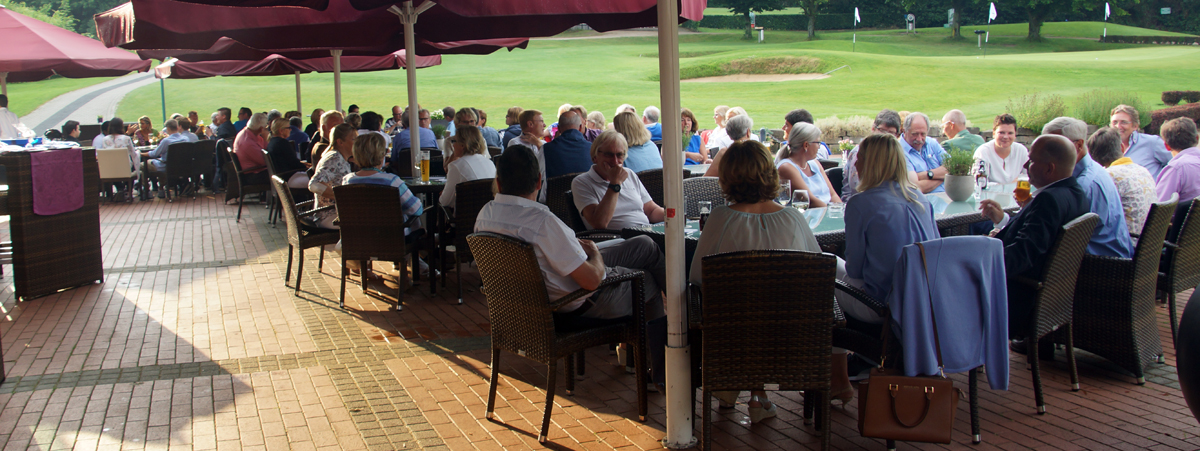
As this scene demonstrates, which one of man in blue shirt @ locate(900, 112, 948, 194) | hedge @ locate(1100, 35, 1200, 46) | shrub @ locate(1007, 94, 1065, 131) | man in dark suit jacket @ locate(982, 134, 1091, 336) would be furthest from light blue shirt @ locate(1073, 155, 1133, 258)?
hedge @ locate(1100, 35, 1200, 46)

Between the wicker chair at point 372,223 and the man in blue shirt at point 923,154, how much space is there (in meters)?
3.47

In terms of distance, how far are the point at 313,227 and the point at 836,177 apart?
3888mm

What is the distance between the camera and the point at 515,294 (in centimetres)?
331

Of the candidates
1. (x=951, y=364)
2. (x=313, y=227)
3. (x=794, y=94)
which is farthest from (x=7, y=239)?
(x=794, y=94)

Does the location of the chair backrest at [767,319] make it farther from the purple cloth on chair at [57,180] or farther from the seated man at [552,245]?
the purple cloth on chair at [57,180]

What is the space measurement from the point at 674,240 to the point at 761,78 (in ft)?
123

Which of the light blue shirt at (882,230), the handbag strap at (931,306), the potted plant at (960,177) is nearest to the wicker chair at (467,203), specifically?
the light blue shirt at (882,230)

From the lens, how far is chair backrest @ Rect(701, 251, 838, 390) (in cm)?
276

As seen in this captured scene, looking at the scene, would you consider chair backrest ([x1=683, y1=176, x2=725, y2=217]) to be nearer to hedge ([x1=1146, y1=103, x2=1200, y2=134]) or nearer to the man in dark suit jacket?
the man in dark suit jacket

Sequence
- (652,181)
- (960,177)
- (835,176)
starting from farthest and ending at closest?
(835,176), (652,181), (960,177)

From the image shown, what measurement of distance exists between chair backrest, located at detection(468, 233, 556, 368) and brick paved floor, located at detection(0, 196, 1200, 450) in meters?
0.38

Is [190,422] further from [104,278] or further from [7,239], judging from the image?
[7,239]

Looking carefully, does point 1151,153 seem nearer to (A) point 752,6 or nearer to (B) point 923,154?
(B) point 923,154

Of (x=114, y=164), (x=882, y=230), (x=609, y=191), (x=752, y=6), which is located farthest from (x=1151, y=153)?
(x=752, y=6)
